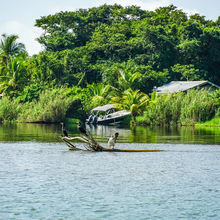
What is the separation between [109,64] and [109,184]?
52.9 metres

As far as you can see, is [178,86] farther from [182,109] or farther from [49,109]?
[49,109]

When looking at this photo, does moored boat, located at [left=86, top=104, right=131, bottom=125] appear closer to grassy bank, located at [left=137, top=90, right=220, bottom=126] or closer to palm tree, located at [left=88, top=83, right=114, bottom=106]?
palm tree, located at [left=88, top=83, right=114, bottom=106]

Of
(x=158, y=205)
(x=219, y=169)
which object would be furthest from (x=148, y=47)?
(x=158, y=205)

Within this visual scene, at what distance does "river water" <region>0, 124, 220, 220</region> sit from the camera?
1266cm

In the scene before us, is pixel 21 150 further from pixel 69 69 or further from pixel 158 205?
pixel 69 69

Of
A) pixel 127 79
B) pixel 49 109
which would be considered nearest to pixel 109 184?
pixel 49 109

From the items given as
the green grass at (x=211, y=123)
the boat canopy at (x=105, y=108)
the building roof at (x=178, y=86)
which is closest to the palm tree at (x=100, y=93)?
the boat canopy at (x=105, y=108)

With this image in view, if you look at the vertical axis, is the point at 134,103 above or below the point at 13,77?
below

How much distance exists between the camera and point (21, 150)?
2577 cm

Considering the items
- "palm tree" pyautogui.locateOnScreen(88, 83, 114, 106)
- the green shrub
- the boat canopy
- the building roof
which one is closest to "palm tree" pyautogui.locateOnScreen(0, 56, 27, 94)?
the green shrub

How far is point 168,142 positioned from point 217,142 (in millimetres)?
3195

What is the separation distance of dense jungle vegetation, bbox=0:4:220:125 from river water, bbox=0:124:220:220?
1124 inches

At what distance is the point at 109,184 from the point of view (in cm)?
1614

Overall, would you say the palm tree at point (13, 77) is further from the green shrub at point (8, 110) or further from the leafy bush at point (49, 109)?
the leafy bush at point (49, 109)
